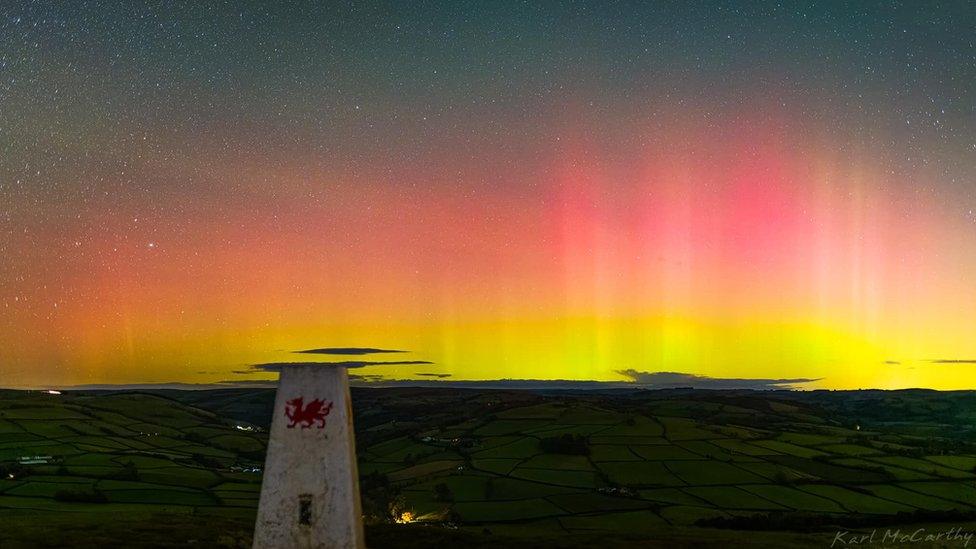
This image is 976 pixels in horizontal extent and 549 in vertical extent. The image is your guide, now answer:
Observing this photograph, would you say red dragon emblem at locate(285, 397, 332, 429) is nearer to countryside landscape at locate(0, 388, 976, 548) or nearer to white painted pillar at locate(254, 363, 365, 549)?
white painted pillar at locate(254, 363, 365, 549)

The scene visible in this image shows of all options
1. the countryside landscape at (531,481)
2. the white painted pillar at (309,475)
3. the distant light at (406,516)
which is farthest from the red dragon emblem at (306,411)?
the distant light at (406,516)

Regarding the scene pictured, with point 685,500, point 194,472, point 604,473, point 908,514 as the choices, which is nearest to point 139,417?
point 194,472

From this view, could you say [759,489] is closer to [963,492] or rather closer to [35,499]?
Answer: [963,492]

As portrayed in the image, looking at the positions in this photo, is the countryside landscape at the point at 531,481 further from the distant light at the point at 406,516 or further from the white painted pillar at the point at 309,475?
the white painted pillar at the point at 309,475

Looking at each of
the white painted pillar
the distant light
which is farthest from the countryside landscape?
the white painted pillar

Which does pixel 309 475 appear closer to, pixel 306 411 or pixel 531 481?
pixel 306 411

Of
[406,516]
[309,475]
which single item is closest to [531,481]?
[406,516]
